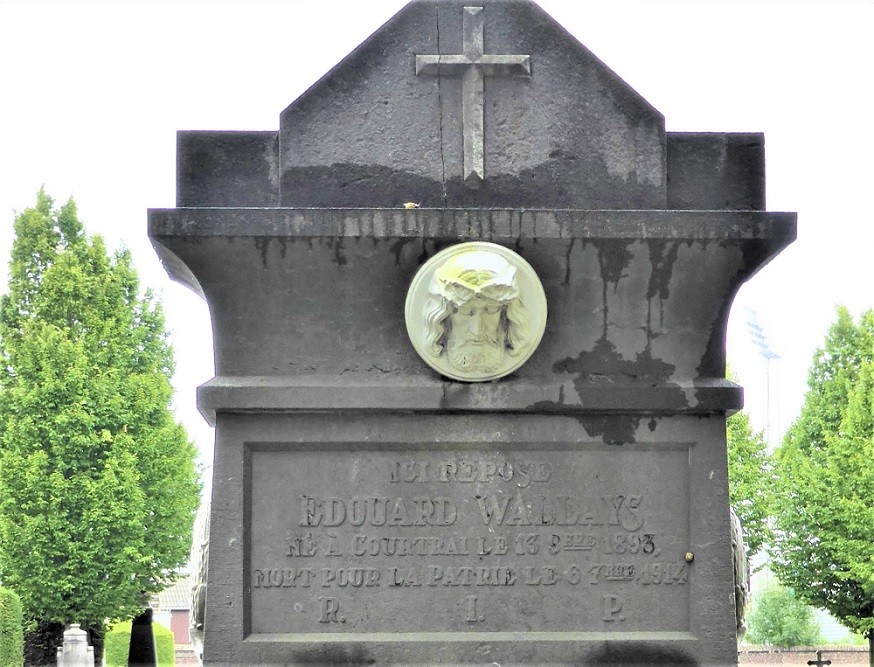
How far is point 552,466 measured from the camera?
600cm

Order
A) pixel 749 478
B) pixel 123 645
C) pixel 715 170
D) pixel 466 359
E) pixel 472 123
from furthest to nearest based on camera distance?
pixel 749 478 < pixel 123 645 < pixel 715 170 < pixel 472 123 < pixel 466 359

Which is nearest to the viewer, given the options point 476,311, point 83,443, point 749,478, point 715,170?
point 476,311

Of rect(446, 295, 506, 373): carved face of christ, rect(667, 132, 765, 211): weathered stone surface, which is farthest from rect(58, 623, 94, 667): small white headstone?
rect(667, 132, 765, 211): weathered stone surface

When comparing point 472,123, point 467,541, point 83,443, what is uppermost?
point 472,123

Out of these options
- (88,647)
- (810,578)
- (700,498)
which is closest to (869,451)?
(810,578)

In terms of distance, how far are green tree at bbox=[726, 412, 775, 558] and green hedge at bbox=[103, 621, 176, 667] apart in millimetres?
14324

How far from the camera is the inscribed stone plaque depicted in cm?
589

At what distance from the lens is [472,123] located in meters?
6.04

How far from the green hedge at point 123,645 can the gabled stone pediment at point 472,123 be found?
27431mm

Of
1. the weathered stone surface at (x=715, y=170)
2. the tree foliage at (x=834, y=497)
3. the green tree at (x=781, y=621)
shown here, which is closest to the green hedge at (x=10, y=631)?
the tree foliage at (x=834, y=497)

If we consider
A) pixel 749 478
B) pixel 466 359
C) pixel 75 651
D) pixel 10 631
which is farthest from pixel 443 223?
pixel 749 478

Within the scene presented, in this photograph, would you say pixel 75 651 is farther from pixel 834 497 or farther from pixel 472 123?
pixel 472 123

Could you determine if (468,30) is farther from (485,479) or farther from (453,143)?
(485,479)

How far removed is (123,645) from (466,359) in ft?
98.0
